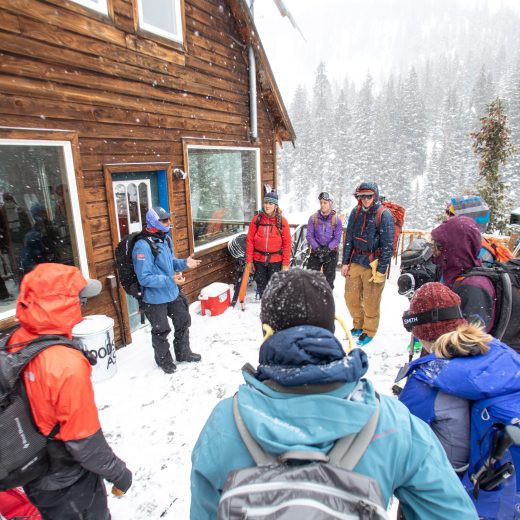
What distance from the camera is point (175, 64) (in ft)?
18.7

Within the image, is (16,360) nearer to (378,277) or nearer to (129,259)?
(129,259)

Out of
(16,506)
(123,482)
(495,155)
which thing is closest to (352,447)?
(123,482)

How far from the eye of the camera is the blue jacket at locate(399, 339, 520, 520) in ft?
4.74

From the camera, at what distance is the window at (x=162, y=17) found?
16.6 feet

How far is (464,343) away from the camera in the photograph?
1584 millimetres

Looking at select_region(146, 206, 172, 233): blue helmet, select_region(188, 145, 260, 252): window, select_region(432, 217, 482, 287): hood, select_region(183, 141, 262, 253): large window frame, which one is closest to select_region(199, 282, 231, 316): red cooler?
select_region(183, 141, 262, 253): large window frame

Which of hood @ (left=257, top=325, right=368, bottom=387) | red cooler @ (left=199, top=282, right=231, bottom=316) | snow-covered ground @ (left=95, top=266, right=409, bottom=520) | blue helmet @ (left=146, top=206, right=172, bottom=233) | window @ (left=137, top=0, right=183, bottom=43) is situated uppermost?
window @ (left=137, top=0, right=183, bottom=43)

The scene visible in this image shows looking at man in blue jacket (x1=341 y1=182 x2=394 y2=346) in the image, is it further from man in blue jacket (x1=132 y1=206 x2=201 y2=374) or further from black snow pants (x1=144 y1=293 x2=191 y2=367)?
black snow pants (x1=144 y1=293 x2=191 y2=367)

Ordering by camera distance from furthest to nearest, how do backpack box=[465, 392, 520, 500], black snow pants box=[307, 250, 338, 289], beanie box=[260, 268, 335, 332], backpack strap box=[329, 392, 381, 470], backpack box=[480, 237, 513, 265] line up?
black snow pants box=[307, 250, 338, 289]
backpack box=[480, 237, 513, 265]
backpack box=[465, 392, 520, 500]
beanie box=[260, 268, 335, 332]
backpack strap box=[329, 392, 381, 470]

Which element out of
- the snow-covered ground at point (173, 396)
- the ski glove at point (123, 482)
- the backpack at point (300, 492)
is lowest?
the snow-covered ground at point (173, 396)

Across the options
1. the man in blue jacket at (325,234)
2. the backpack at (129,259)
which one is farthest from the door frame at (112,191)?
the man in blue jacket at (325,234)

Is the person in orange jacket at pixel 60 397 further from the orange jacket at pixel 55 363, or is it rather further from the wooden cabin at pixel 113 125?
the wooden cabin at pixel 113 125

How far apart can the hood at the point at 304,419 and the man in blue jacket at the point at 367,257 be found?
155 inches

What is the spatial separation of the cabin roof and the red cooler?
470cm
